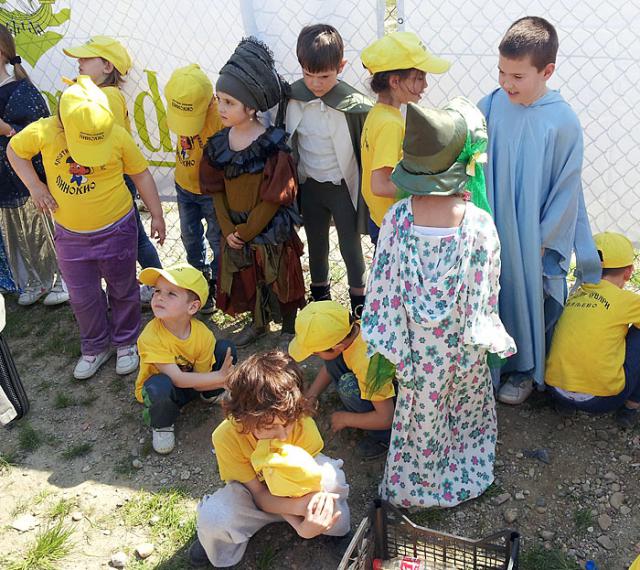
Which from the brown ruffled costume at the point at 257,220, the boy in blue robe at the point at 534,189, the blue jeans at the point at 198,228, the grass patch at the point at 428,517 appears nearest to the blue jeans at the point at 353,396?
the grass patch at the point at 428,517

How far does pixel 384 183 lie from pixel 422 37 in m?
0.91

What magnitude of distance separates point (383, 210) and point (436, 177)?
3.09ft

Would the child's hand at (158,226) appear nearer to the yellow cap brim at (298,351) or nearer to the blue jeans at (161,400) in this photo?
the blue jeans at (161,400)

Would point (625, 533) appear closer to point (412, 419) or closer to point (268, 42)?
point (412, 419)

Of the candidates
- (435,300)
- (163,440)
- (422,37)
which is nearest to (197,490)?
(163,440)

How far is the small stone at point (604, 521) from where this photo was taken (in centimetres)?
260

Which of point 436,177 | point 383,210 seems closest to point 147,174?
point 383,210

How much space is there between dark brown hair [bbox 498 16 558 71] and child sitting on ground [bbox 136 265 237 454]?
1.59 m

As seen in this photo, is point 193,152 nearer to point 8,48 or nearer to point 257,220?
point 257,220

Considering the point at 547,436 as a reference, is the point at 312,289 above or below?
above

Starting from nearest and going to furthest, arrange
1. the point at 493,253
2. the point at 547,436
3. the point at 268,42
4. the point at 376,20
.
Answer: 1. the point at 493,253
2. the point at 547,436
3. the point at 376,20
4. the point at 268,42

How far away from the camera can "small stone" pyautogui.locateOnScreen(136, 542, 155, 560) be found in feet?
8.70

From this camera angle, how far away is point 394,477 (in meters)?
2.68

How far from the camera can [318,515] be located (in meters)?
2.34
